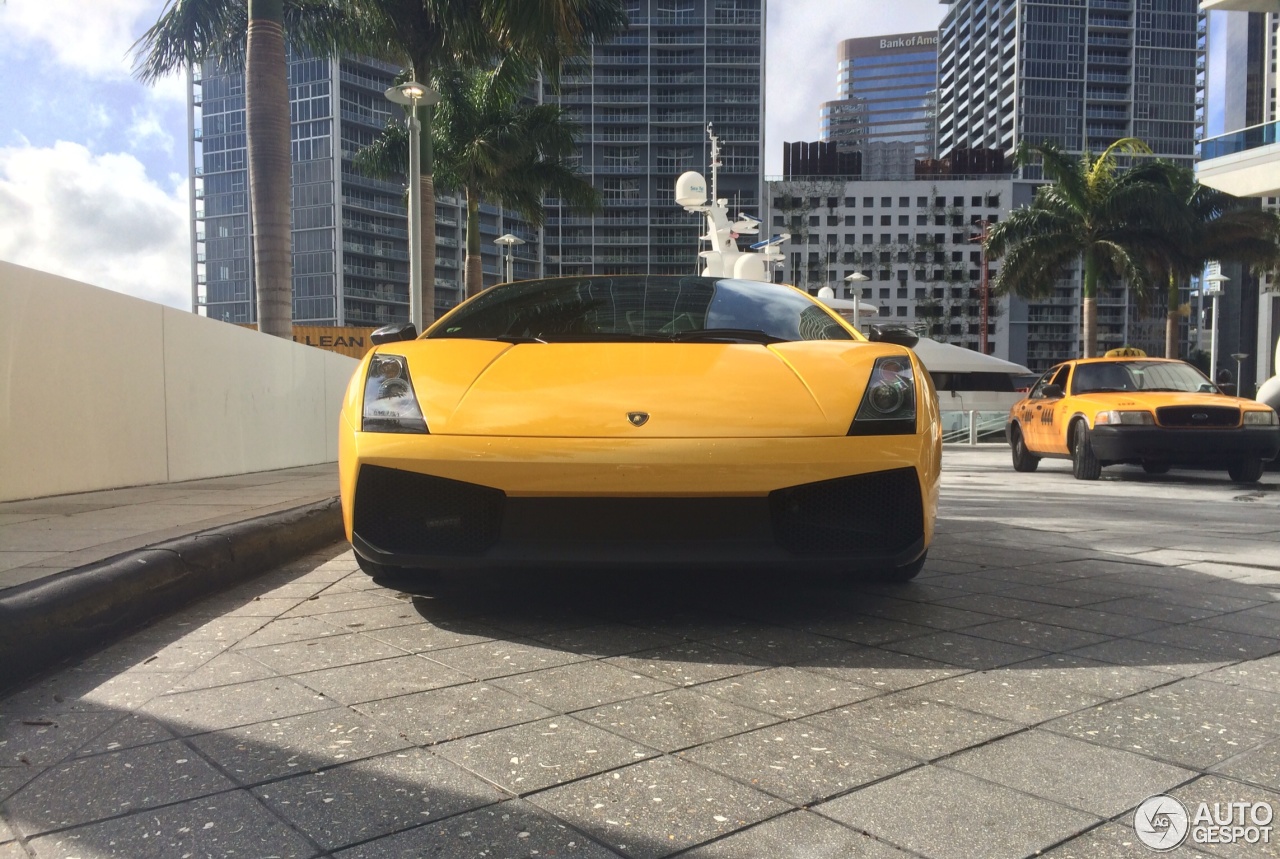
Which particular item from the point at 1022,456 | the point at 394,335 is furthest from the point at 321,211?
the point at 394,335

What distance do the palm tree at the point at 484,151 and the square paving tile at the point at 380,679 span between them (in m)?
22.3

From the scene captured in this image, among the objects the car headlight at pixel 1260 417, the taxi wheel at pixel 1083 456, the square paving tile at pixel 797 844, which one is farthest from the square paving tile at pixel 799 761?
the car headlight at pixel 1260 417

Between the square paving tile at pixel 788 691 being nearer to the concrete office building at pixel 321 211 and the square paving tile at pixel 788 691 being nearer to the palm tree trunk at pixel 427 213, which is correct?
the palm tree trunk at pixel 427 213

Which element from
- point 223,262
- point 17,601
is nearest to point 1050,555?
point 17,601

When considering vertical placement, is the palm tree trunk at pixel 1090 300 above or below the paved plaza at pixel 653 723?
above

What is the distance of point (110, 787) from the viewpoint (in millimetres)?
1885

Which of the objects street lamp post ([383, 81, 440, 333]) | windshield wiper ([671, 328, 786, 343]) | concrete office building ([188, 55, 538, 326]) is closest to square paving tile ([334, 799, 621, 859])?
windshield wiper ([671, 328, 786, 343])

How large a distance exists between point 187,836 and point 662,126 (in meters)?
119

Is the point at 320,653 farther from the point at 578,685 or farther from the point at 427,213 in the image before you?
the point at 427,213

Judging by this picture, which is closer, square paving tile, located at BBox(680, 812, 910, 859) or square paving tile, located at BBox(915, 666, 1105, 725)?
square paving tile, located at BBox(680, 812, 910, 859)

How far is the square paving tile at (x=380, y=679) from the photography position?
2.48 meters

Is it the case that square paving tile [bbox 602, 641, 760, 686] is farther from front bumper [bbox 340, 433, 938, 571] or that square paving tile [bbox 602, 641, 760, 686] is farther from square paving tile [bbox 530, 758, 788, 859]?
square paving tile [bbox 530, 758, 788, 859]

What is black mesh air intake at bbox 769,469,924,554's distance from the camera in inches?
118

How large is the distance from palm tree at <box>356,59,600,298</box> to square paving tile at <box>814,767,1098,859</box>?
2332 centimetres
